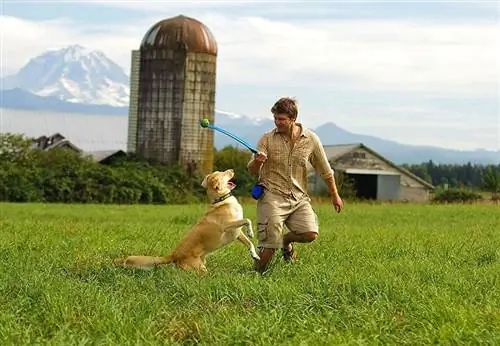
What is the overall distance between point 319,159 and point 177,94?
1199 inches

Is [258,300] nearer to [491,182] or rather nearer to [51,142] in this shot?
[51,142]

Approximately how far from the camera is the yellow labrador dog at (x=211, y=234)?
9320 mm

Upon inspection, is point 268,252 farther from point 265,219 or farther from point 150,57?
point 150,57

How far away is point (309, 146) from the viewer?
9789mm

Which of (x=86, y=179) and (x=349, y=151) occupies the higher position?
(x=349, y=151)

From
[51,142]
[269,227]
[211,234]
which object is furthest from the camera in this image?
[51,142]

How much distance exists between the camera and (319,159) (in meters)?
9.93

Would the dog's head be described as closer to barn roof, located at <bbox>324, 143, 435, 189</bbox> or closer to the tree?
barn roof, located at <bbox>324, 143, 435, 189</bbox>

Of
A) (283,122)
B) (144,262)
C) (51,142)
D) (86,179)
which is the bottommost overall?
(86,179)

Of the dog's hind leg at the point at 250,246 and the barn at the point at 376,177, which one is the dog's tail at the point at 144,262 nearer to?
the dog's hind leg at the point at 250,246

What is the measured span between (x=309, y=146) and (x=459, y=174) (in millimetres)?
76395

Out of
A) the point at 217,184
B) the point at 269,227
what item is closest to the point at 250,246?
the point at 269,227

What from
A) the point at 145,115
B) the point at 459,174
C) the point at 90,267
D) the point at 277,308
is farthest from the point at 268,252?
the point at 459,174

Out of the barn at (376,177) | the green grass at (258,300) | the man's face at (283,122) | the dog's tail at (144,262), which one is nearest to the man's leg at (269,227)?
the green grass at (258,300)
